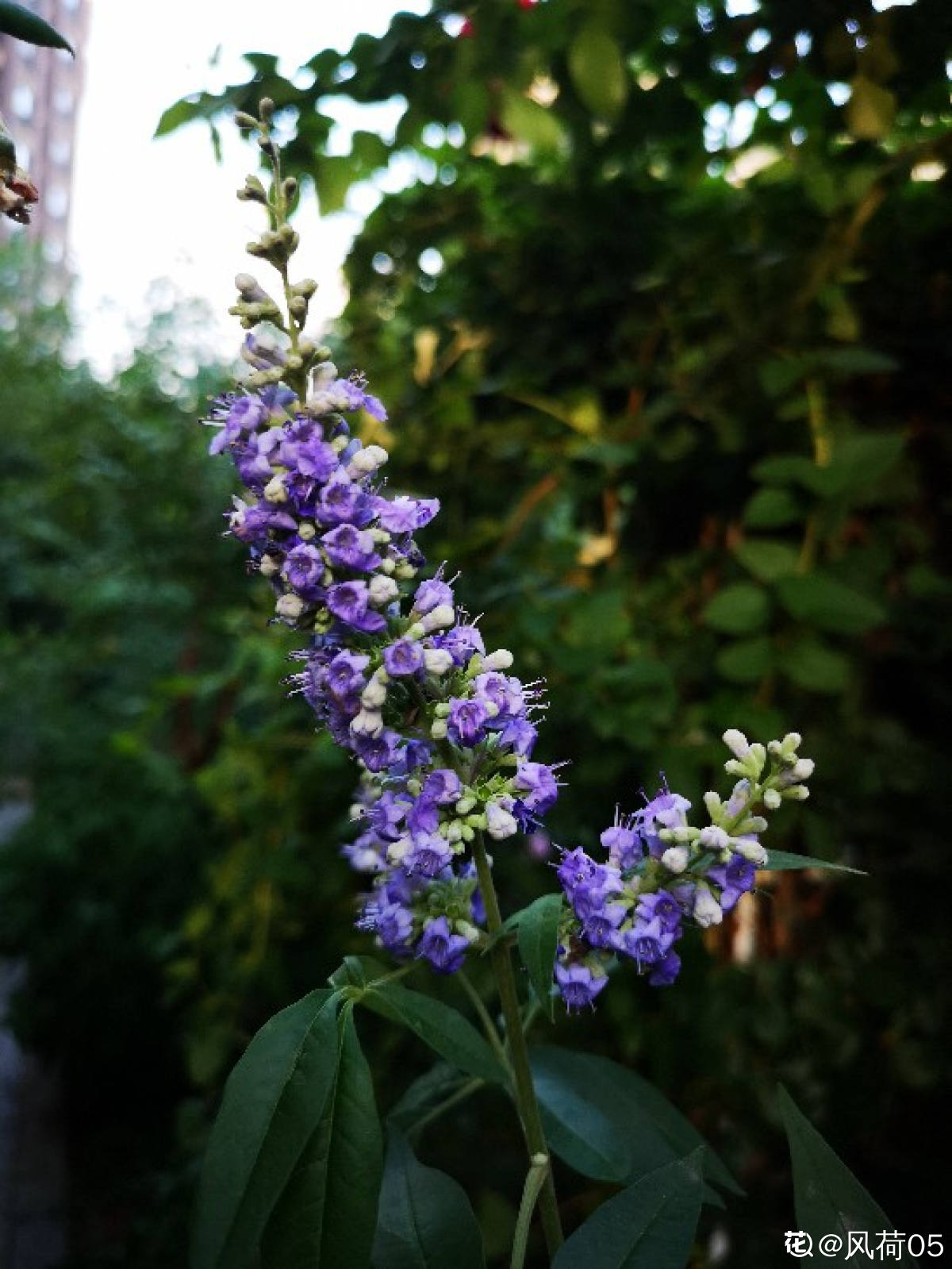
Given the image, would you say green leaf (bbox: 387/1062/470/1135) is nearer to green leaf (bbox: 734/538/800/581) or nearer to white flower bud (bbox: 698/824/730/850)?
white flower bud (bbox: 698/824/730/850)

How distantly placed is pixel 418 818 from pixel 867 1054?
66 centimetres

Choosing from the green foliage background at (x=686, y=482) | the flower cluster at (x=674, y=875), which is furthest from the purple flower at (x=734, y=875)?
the green foliage background at (x=686, y=482)

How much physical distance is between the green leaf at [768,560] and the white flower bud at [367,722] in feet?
2.00

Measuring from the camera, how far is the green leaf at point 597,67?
867mm

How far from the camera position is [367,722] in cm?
49

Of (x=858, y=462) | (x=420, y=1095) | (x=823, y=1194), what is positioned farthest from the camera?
(x=858, y=462)

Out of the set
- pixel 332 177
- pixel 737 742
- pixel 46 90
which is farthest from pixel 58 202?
pixel 737 742

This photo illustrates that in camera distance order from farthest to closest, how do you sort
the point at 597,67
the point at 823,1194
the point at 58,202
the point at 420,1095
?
1. the point at 58,202
2. the point at 597,67
3. the point at 420,1095
4. the point at 823,1194

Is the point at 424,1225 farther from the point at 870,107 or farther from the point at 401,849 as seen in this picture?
the point at 870,107

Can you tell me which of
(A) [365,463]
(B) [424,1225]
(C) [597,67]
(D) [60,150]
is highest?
(D) [60,150]

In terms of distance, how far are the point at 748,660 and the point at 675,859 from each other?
52cm

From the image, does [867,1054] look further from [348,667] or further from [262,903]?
[262,903]

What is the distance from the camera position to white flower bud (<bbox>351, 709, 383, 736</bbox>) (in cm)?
49

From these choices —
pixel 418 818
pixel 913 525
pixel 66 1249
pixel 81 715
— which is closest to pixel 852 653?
pixel 913 525
